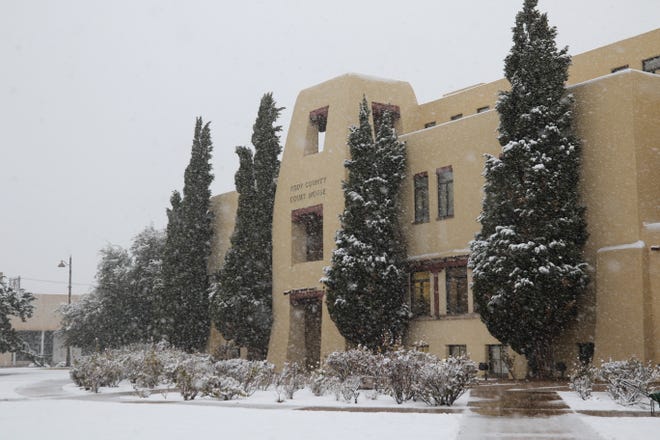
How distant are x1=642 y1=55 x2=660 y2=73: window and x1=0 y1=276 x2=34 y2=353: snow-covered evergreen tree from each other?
1382 inches

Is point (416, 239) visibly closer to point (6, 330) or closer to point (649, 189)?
point (649, 189)

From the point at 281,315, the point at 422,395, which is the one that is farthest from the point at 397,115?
the point at 422,395

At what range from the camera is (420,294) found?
31141mm

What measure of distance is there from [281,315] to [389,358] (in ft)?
58.3

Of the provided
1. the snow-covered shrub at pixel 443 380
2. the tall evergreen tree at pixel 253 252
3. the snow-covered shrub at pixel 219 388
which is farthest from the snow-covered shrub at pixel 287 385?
the tall evergreen tree at pixel 253 252

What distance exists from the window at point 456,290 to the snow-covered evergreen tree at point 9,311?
88.1ft

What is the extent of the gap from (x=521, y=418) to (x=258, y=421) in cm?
479

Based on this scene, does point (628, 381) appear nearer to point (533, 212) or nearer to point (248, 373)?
point (533, 212)

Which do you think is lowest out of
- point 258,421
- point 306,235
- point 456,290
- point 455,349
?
point 258,421

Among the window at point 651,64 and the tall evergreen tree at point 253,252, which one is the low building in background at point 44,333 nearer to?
the tall evergreen tree at point 253,252

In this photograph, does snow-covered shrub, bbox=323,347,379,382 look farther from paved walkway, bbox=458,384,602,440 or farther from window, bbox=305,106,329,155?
window, bbox=305,106,329,155

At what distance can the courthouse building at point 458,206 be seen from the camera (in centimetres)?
2334

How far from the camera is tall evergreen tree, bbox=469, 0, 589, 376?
76.7ft

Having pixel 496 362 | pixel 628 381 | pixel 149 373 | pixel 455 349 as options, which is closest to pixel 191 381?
pixel 149 373
